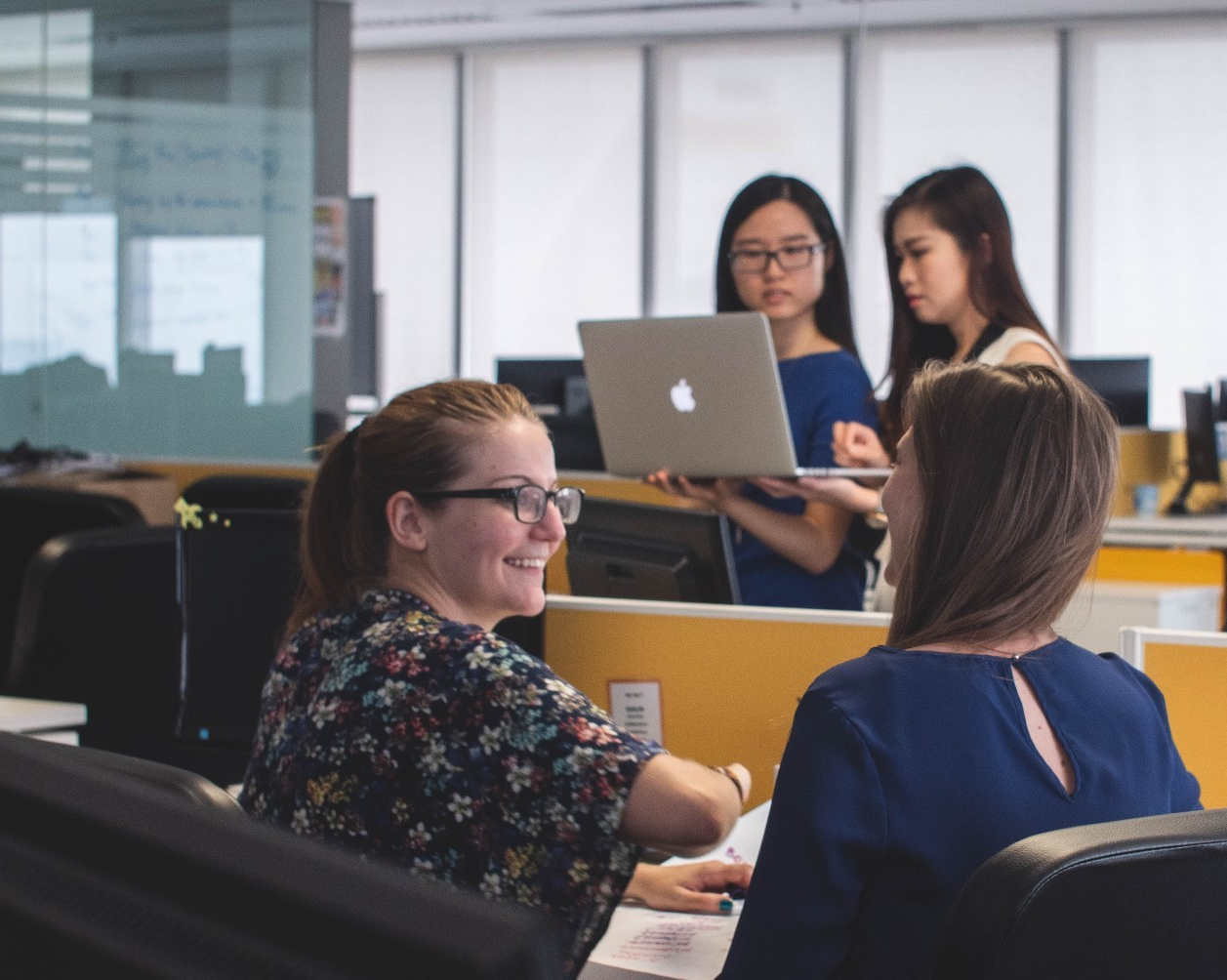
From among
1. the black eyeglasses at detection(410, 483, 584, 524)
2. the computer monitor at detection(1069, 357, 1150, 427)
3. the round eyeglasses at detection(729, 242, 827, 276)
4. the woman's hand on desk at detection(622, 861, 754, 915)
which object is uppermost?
the round eyeglasses at detection(729, 242, 827, 276)

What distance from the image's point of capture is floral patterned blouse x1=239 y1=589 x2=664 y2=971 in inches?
47.1

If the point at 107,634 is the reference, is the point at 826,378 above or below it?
above

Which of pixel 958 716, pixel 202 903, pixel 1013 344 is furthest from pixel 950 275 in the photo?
pixel 202 903

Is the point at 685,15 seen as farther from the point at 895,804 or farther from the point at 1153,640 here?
the point at 895,804

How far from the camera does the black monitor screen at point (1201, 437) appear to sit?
552 centimetres

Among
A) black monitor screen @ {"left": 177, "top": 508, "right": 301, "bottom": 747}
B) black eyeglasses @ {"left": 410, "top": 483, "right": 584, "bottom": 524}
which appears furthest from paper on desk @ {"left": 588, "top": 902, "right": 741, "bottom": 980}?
black monitor screen @ {"left": 177, "top": 508, "right": 301, "bottom": 747}

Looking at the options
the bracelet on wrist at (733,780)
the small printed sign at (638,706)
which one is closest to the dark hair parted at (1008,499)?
the bracelet on wrist at (733,780)

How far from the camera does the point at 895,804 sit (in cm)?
106

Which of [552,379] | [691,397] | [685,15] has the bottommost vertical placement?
[691,397]

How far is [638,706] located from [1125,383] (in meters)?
4.30

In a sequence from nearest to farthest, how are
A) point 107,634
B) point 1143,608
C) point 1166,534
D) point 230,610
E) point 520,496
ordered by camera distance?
point 520,496 < point 230,610 < point 107,634 < point 1143,608 < point 1166,534

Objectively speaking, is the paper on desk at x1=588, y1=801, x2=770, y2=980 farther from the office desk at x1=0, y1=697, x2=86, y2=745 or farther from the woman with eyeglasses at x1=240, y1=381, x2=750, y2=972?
the office desk at x1=0, y1=697, x2=86, y2=745

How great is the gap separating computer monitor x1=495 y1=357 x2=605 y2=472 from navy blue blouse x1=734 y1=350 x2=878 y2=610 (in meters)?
1.84

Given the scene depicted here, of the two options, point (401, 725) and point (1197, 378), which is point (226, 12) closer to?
point (401, 725)
